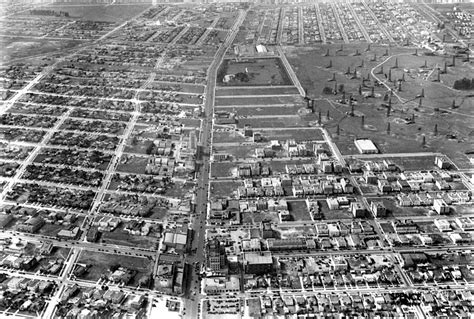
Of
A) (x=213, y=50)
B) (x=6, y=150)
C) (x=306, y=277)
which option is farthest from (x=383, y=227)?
(x=213, y=50)

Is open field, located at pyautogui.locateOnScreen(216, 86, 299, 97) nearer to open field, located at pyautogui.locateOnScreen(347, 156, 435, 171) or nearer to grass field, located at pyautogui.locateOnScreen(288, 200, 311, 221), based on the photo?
open field, located at pyautogui.locateOnScreen(347, 156, 435, 171)

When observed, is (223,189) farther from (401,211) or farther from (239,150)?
(401,211)

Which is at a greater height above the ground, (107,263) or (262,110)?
(262,110)

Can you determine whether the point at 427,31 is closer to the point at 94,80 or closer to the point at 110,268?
the point at 94,80

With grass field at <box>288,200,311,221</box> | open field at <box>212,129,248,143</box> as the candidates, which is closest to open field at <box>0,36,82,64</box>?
open field at <box>212,129,248,143</box>

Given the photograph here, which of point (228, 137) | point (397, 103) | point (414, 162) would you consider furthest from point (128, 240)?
point (397, 103)

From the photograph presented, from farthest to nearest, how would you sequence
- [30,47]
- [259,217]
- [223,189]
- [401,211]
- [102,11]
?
[102,11] < [30,47] < [223,189] < [401,211] < [259,217]

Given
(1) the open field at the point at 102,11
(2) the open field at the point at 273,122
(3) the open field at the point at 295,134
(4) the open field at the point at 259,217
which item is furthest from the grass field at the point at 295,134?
(1) the open field at the point at 102,11

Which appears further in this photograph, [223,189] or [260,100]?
[260,100]
